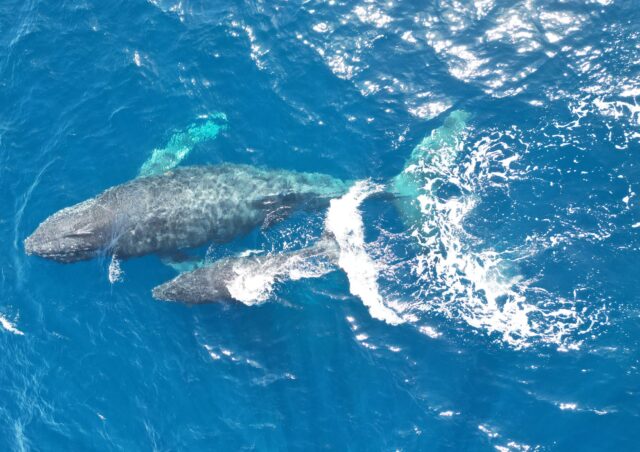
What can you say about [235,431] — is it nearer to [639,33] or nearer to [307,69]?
[307,69]

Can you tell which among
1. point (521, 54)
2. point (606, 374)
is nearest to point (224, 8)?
point (521, 54)

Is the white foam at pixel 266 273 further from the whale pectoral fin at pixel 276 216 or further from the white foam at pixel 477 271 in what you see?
the white foam at pixel 477 271

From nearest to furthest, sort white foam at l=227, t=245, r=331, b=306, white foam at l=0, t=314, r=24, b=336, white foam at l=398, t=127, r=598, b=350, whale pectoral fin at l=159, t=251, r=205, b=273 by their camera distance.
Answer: white foam at l=398, t=127, r=598, b=350 → white foam at l=227, t=245, r=331, b=306 → whale pectoral fin at l=159, t=251, r=205, b=273 → white foam at l=0, t=314, r=24, b=336

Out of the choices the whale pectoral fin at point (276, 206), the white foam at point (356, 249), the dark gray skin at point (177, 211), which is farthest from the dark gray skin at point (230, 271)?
the dark gray skin at point (177, 211)

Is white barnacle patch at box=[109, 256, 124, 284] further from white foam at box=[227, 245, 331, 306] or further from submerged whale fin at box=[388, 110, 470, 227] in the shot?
submerged whale fin at box=[388, 110, 470, 227]

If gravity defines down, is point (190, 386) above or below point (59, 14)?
below

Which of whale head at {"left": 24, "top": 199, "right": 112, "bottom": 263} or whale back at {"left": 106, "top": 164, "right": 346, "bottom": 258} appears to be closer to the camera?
whale head at {"left": 24, "top": 199, "right": 112, "bottom": 263}

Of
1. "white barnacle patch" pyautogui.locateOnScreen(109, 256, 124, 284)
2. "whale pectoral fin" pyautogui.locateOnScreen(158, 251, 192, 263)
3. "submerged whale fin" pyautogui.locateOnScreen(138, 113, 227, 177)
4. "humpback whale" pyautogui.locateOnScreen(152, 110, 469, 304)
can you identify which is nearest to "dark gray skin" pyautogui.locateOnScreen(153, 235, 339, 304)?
"humpback whale" pyautogui.locateOnScreen(152, 110, 469, 304)
